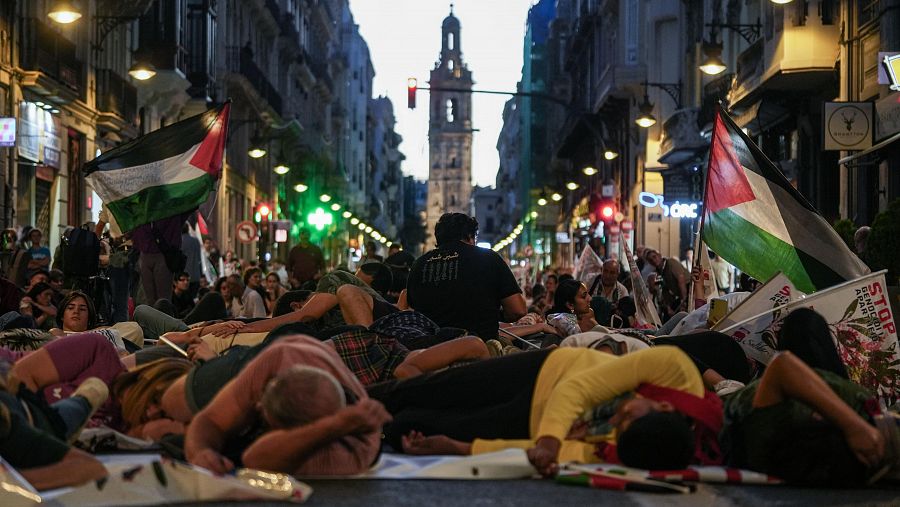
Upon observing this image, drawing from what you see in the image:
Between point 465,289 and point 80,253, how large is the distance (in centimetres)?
777

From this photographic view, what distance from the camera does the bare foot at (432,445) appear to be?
7.18 m

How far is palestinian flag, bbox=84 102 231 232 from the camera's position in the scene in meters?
15.2

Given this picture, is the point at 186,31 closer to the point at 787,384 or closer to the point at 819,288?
the point at 819,288

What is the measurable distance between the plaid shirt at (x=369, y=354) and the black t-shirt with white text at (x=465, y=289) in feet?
5.39

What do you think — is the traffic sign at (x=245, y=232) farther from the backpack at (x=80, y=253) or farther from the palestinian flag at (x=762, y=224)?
the palestinian flag at (x=762, y=224)

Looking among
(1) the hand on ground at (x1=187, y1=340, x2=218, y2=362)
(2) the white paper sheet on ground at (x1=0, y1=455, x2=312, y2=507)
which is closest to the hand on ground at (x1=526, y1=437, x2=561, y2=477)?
(2) the white paper sheet on ground at (x1=0, y1=455, x2=312, y2=507)

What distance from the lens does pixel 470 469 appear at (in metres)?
6.68

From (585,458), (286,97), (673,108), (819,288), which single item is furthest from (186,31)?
(585,458)

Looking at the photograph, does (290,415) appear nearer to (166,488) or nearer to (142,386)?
(166,488)

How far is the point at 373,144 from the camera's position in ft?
482

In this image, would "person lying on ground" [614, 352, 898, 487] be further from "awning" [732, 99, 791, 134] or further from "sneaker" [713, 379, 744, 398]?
"awning" [732, 99, 791, 134]

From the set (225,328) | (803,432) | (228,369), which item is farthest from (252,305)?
(803,432)

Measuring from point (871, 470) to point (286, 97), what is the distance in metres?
61.5

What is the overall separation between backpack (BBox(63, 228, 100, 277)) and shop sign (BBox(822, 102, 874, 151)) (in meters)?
10.3
